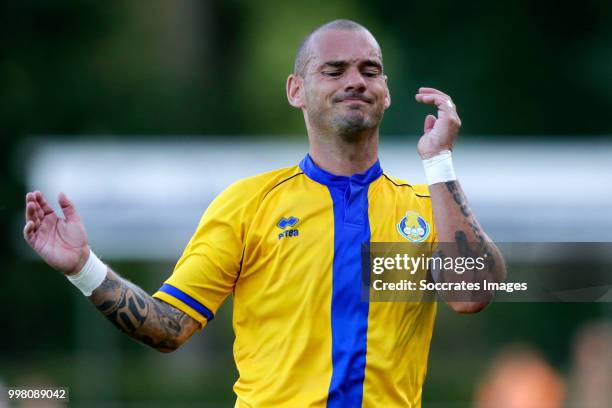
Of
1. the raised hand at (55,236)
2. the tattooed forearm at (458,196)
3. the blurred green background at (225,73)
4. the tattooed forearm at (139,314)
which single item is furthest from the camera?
the blurred green background at (225,73)

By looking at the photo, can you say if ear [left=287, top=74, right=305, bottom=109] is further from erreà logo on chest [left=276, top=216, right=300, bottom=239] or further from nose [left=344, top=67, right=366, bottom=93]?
erreà logo on chest [left=276, top=216, right=300, bottom=239]

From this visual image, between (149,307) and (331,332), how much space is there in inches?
31.5

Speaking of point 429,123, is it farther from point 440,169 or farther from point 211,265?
point 211,265

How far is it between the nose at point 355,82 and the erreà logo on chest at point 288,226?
0.62 meters

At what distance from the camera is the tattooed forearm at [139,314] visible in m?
5.18

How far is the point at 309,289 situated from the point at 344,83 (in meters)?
0.93

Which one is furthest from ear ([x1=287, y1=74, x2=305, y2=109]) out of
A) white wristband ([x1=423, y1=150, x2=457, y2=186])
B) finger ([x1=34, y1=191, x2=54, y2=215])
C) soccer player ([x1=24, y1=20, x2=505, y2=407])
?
finger ([x1=34, y1=191, x2=54, y2=215])

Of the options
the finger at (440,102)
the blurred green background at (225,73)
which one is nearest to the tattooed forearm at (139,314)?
the finger at (440,102)

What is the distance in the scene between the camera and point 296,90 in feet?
18.6

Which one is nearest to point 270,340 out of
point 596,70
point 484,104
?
point 484,104

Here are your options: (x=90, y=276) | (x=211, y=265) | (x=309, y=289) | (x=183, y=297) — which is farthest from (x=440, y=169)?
(x=90, y=276)

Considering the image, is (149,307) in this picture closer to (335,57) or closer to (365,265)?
(365,265)

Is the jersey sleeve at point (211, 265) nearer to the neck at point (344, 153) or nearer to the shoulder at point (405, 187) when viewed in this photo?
the neck at point (344, 153)

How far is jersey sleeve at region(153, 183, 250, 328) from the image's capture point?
5.32m
